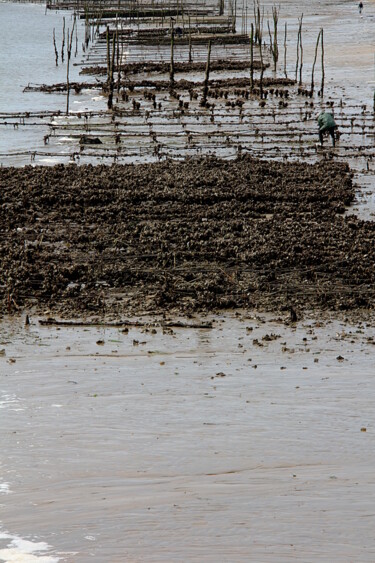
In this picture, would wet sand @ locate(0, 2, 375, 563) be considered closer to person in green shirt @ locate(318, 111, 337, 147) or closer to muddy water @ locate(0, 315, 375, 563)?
muddy water @ locate(0, 315, 375, 563)

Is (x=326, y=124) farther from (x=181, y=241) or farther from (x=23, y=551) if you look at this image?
(x=23, y=551)

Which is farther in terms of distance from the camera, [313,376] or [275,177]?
[275,177]

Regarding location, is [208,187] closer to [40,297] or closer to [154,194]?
[154,194]

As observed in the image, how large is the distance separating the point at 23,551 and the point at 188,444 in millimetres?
1627

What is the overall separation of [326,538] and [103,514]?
1220mm

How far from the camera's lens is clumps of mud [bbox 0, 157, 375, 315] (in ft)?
30.9

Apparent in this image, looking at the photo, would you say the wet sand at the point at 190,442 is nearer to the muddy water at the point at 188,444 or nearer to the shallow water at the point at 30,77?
the muddy water at the point at 188,444

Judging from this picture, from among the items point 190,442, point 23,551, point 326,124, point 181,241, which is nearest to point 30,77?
point 326,124

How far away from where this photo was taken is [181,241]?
11094mm

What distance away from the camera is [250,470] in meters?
5.48

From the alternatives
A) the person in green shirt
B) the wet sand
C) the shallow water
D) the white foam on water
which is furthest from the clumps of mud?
the shallow water

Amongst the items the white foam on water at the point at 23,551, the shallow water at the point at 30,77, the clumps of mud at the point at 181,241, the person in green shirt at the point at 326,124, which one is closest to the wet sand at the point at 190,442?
the white foam on water at the point at 23,551

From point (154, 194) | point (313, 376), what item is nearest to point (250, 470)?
point (313, 376)

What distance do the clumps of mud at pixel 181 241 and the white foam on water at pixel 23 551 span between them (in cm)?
457
